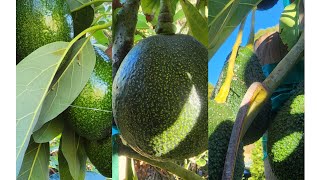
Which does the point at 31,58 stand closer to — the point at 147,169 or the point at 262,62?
the point at 147,169

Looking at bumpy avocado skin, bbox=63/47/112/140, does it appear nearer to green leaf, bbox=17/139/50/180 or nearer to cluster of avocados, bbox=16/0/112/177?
cluster of avocados, bbox=16/0/112/177

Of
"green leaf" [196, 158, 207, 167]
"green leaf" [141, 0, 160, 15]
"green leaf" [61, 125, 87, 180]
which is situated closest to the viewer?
"green leaf" [196, 158, 207, 167]

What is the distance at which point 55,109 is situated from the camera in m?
1.17

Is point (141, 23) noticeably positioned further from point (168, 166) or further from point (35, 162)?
point (35, 162)

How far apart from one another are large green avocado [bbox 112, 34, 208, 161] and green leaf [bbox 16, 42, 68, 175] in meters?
0.22

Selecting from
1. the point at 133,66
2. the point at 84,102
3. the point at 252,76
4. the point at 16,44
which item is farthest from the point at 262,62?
the point at 16,44

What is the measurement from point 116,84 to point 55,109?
158mm

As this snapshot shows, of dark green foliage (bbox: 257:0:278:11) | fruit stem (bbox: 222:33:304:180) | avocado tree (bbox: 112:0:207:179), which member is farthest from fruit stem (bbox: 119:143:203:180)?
dark green foliage (bbox: 257:0:278:11)

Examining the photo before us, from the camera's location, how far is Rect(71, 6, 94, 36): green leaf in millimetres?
1205

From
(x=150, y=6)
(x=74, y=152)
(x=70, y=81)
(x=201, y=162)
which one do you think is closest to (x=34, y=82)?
(x=70, y=81)

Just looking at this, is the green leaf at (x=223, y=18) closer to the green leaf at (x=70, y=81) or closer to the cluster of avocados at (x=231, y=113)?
the cluster of avocados at (x=231, y=113)

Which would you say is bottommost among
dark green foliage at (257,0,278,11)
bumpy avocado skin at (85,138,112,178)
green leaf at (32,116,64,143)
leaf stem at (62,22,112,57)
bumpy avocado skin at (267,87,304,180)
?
bumpy avocado skin at (85,138,112,178)
